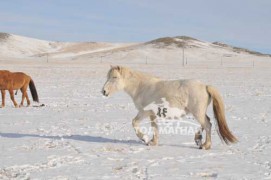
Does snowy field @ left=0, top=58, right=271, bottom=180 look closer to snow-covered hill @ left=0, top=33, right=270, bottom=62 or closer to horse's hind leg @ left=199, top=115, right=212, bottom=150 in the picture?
horse's hind leg @ left=199, top=115, right=212, bottom=150

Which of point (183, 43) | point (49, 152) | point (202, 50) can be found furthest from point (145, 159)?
point (183, 43)

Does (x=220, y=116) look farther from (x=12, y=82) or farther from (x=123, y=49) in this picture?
(x=123, y=49)

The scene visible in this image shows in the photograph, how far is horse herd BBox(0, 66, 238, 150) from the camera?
24.3 feet

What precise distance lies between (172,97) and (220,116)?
912 mm

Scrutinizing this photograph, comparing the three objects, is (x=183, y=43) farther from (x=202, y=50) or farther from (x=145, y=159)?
(x=145, y=159)

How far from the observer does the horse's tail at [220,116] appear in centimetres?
745

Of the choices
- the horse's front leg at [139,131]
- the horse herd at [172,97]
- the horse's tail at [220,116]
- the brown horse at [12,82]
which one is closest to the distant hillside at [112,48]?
the brown horse at [12,82]

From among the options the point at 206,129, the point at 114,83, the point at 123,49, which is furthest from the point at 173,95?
the point at 123,49

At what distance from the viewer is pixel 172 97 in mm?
7461

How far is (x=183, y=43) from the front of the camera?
280ft

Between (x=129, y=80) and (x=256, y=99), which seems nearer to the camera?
(x=129, y=80)

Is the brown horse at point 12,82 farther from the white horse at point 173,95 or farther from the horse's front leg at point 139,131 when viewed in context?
the horse's front leg at point 139,131

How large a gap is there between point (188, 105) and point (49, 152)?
248 centimetres

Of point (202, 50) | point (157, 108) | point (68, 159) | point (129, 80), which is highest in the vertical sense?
point (202, 50)
